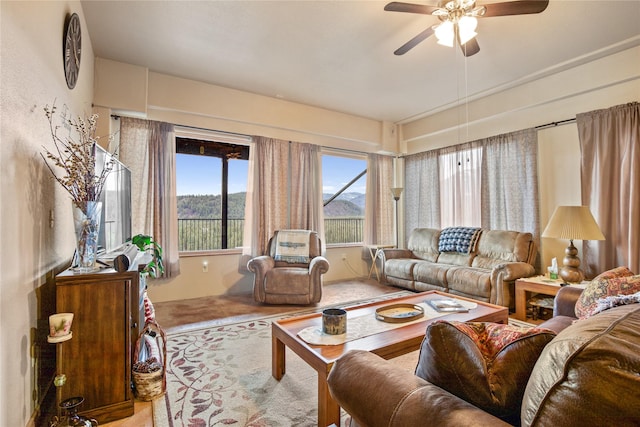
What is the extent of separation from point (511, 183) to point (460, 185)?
81cm

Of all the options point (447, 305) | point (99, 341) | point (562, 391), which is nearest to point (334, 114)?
point (447, 305)

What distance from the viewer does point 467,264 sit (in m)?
4.39

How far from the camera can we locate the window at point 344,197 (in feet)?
19.5

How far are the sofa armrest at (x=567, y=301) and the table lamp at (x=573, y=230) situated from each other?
3.61 feet

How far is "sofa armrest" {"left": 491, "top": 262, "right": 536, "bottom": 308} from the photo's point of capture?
11.5 ft

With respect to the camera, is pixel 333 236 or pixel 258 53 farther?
pixel 333 236

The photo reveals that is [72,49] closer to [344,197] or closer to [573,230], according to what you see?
[344,197]

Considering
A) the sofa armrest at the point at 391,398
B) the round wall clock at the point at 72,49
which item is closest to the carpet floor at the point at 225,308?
the round wall clock at the point at 72,49

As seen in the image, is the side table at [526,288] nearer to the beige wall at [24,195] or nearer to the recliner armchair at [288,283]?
the recliner armchair at [288,283]

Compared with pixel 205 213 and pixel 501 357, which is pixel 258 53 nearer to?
pixel 205 213

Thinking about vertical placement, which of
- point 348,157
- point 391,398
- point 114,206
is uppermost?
point 348,157

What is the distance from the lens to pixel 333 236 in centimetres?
596

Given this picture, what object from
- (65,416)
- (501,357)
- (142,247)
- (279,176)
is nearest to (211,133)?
(279,176)

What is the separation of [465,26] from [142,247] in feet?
Answer: 11.6
